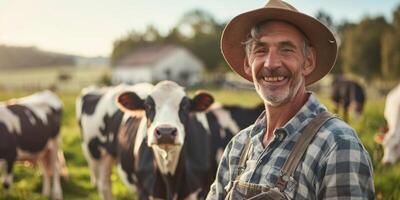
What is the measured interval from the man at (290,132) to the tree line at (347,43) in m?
38.6

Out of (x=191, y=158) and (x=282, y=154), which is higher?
(x=282, y=154)

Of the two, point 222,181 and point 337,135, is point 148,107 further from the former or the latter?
point 337,135

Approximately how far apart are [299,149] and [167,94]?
125 inches

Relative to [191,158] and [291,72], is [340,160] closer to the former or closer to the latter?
[291,72]

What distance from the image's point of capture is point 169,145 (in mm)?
4543

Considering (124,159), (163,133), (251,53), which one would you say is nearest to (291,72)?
(251,53)

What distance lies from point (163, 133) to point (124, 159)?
183cm

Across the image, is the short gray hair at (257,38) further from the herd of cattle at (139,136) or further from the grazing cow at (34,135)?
the grazing cow at (34,135)

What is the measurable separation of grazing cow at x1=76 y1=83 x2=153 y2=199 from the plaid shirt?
5090mm

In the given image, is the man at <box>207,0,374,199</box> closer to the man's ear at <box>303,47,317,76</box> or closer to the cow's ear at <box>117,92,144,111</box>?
the man's ear at <box>303,47,317,76</box>

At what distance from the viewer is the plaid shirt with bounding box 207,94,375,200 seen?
6.35 feet

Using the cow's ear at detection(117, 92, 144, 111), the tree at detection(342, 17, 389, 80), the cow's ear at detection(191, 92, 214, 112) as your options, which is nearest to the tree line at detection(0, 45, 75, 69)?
the tree at detection(342, 17, 389, 80)

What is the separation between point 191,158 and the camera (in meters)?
5.47

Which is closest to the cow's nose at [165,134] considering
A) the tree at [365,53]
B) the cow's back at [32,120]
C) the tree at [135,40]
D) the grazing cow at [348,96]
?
the cow's back at [32,120]
